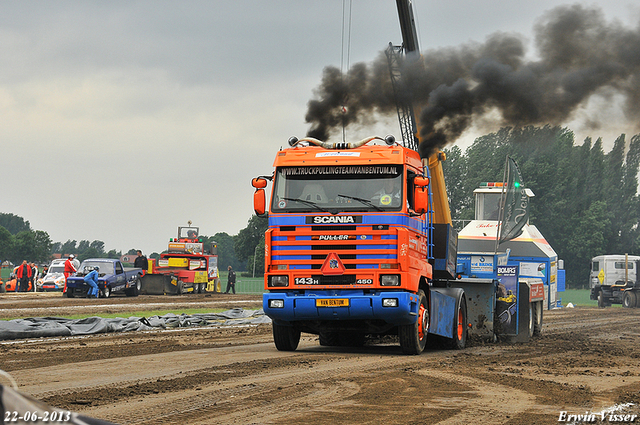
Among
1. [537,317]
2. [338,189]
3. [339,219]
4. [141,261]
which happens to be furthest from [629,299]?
[339,219]

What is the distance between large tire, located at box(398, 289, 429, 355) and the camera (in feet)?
42.7

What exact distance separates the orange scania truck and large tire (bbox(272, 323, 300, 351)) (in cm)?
34

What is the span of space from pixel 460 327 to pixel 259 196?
558 centimetres

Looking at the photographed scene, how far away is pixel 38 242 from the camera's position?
113 m

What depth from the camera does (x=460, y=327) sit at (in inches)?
612

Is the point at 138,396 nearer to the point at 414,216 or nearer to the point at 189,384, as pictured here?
the point at 189,384

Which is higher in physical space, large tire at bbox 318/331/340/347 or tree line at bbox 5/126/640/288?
tree line at bbox 5/126/640/288

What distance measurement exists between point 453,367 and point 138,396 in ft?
16.7

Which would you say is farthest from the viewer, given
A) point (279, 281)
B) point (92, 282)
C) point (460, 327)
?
point (92, 282)

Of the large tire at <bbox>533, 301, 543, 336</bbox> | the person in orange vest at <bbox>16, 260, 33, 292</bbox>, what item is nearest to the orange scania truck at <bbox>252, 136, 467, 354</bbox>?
the large tire at <bbox>533, 301, 543, 336</bbox>

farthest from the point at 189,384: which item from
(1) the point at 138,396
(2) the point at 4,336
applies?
(2) the point at 4,336

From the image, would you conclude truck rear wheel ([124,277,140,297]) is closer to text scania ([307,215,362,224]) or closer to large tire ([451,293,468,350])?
large tire ([451,293,468,350])

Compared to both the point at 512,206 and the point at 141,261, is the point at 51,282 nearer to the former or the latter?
the point at 141,261

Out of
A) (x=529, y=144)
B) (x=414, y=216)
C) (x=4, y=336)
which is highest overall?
(x=529, y=144)
